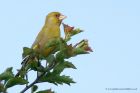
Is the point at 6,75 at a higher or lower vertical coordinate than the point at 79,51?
lower

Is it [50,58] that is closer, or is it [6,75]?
[6,75]

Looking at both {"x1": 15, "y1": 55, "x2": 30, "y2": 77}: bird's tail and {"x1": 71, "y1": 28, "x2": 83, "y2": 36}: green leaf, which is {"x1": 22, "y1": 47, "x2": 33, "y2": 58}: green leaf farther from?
{"x1": 71, "y1": 28, "x2": 83, "y2": 36}: green leaf

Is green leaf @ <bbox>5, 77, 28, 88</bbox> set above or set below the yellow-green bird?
below

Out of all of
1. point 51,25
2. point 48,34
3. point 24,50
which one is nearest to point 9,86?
point 24,50

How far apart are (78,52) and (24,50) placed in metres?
0.31

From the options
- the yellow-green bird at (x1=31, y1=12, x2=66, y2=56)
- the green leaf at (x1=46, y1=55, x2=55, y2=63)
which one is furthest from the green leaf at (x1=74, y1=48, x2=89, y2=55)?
the yellow-green bird at (x1=31, y1=12, x2=66, y2=56)

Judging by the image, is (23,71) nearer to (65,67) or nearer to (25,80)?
(25,80)

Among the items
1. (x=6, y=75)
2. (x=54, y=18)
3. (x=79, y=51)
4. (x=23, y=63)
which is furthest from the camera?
(x=54, y=18)

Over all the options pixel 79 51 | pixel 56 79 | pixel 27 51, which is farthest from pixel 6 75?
pixel 79 51

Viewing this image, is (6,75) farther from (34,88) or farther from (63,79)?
(63,79)

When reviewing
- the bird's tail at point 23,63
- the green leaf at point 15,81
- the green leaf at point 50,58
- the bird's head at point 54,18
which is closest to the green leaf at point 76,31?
the green leaf at point 50,58

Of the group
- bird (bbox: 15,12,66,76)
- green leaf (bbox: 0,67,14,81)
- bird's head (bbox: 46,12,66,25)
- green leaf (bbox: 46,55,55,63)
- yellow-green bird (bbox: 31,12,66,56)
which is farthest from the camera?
bird's head (bbox: 46,12,66,25)

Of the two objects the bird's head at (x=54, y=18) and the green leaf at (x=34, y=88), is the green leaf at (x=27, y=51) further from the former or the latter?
the bird's head at (x=54, y=18)

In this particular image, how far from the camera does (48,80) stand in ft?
5.64
